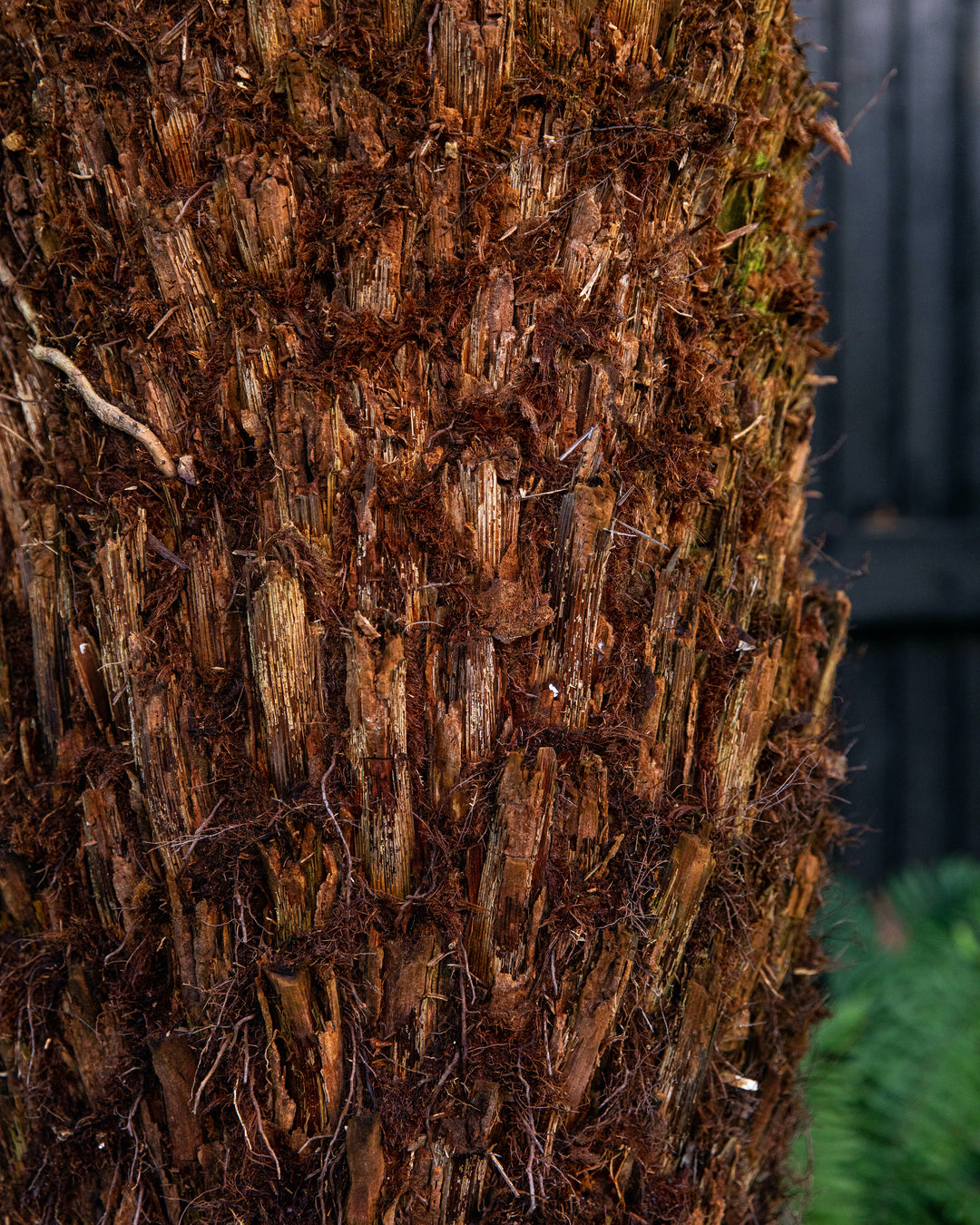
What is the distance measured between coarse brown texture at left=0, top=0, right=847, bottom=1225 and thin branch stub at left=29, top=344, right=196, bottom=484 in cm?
1

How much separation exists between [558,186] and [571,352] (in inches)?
7.4

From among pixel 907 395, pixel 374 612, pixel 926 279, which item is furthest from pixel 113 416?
pixel 926 279

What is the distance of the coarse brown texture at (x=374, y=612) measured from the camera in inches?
37.8

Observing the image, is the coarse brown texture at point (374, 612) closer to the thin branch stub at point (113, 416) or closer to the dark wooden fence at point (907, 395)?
the thin branch stub at point (113, 416)

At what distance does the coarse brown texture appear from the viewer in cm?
96

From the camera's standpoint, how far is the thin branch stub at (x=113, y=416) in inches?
39.3

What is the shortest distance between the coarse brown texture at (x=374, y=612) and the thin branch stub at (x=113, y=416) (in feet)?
0.04

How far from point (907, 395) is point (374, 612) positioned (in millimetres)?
3627

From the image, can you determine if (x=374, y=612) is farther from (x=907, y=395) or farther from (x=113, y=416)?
(x=907, y=395)

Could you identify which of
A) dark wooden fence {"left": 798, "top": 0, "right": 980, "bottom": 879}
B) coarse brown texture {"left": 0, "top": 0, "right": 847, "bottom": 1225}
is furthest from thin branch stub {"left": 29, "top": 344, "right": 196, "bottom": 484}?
dark wooden fence {"left": 798, "top": 0, "right": 980, "bottom": 879}

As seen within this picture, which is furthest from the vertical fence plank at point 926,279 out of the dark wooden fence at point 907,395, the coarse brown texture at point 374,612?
the coarse brown texture at point 374,612

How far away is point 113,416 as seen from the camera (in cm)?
Result: 102

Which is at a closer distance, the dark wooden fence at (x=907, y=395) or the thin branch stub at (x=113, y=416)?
the thin branch stub at (x=113, y=416)

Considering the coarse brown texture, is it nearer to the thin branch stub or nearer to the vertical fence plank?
the thin branch stub
